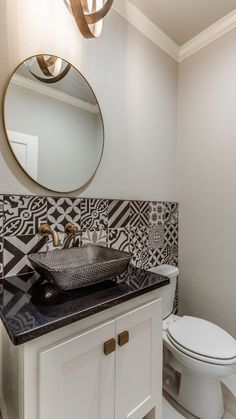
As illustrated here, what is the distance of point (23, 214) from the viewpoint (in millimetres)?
1071

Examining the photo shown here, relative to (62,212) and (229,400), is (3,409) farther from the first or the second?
(229,400)

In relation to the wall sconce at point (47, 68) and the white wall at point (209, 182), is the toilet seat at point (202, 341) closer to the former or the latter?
the white wall at point (209, 182)

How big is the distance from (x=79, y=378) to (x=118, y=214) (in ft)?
3.01

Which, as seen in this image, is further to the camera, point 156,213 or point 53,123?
point 156,213

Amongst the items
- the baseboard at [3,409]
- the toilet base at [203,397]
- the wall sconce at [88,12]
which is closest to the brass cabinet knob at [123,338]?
the baseboard at [3,409]

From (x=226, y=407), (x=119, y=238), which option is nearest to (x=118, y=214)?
(x=119, y=238)

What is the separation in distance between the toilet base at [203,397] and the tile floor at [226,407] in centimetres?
4

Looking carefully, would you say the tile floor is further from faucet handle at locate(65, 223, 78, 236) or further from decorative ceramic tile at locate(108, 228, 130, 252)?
faucet handle at locate(65, 223, 78, 236)

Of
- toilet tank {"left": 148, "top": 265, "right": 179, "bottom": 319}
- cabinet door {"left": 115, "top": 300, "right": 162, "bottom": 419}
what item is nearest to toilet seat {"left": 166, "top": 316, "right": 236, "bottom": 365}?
toilet tank {"left": 148, "top": 265, "right": 179, "bottom": 319}

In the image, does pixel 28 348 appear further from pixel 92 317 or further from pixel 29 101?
pixel 29 101

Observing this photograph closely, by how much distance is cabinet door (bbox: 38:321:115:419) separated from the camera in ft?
2.23

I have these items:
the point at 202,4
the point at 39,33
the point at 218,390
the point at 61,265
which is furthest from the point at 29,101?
the point at 218,390

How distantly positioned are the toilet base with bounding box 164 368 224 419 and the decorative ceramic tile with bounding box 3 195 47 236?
121 centimetres

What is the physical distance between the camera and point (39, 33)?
1138 millimetres
